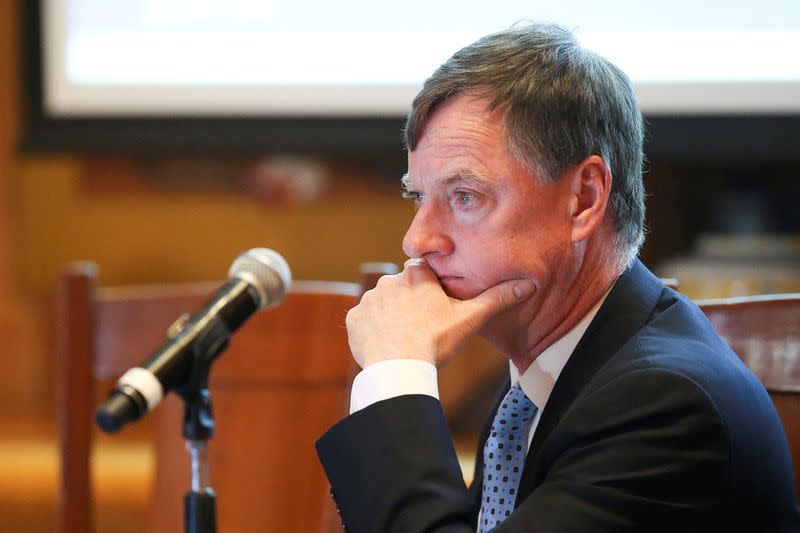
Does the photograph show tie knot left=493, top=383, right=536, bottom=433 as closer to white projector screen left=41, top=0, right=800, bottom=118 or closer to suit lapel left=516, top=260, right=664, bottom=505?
suit lapel left=516, top=260, right=664, bottom=505

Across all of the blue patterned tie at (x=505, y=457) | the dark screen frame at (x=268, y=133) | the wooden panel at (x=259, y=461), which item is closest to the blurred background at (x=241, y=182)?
the dark screen frame at (x=268, y=133)

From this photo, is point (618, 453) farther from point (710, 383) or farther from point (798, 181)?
point (798, 181)

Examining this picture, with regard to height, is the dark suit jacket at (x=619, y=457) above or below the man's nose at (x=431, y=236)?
below

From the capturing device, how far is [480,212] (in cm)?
125

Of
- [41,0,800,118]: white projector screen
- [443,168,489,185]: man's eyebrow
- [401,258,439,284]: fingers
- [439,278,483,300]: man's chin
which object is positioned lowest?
[439,278,483,300]: man's chin

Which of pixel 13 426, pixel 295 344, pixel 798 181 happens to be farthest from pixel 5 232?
pixel 798 181

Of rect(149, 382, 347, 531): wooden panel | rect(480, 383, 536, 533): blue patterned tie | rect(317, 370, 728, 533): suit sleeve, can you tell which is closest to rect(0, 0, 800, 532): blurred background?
rect(149, 382, 347, 531): wooden panel

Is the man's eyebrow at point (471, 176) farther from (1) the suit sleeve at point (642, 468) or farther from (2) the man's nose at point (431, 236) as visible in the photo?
(1) the suit sleeve at point (642, 468)

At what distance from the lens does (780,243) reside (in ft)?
9.23

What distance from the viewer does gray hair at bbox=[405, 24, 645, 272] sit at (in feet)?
4.00

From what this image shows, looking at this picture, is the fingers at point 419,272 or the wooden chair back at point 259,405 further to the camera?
the wooden chair back at point 259,405

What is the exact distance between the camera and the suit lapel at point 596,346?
118 cm

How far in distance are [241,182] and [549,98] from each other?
2.22m

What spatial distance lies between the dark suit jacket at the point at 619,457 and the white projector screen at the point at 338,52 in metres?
1.83
